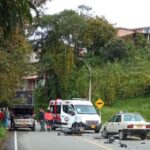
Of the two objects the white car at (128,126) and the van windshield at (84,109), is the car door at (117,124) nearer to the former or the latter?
the white car at (128,126)

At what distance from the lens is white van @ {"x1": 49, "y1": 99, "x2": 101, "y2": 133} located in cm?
3809

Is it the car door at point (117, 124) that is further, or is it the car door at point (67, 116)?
the car door at point (67, 116)

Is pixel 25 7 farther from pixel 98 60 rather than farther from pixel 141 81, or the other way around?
pixel 98 60

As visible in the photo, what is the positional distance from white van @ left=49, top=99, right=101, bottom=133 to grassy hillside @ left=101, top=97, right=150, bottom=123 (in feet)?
41.6

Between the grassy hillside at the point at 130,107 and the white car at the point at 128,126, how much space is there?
22.9 m

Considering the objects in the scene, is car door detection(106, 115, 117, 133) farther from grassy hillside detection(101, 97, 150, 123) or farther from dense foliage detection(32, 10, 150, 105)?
dense foliage detection(32, 10, 150, 105)

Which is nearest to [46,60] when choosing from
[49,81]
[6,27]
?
[49,81]

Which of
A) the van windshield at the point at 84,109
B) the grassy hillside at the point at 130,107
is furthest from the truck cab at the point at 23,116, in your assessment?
the grassy hillside at the point at 130,107

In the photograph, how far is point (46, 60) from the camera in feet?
237

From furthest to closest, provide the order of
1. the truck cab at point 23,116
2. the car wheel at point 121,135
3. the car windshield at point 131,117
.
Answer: the truck cab at point 23,116 → the car windshield at point 131,117 → the car wheel at point 121,135

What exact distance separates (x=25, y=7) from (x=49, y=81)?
67038 mm

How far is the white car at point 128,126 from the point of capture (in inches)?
1096

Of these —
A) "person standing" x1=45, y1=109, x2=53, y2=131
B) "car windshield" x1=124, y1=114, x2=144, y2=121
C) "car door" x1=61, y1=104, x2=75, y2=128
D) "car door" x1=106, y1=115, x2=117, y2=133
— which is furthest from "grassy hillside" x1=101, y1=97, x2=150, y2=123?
"car windshield" x1=124, y1=114, x2=144, y2=121

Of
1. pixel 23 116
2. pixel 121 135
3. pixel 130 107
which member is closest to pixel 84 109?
pixel 23 116
